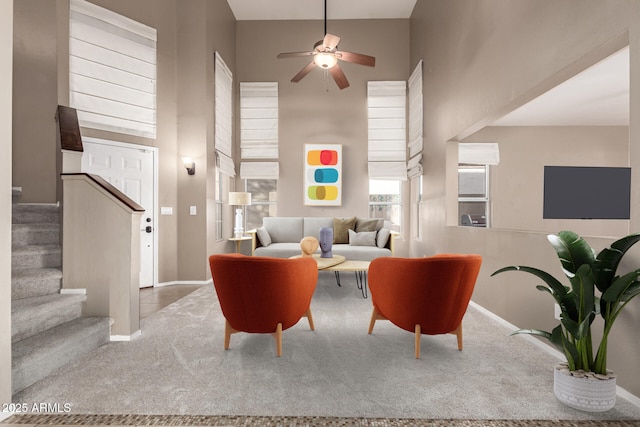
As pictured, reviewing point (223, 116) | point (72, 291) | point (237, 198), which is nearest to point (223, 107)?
point (223, 116)

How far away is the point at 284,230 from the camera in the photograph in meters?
6.56

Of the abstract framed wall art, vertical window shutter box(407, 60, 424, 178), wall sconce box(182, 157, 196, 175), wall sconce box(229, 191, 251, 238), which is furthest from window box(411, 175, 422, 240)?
wall sconce box(182, 157, 196, 175)

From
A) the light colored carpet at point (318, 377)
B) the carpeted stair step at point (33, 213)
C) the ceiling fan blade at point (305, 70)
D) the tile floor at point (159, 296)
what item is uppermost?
the ceiling fan blade at point (305, 70)

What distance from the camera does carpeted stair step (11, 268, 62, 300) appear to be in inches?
110

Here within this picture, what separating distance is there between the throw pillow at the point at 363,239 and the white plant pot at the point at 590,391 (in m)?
4.09

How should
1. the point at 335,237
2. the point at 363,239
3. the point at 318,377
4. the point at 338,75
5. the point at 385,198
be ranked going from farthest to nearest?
the point at 385,198 → the point at 335,237 → the point at 363,239 → the point at 338,75 → the point at 318,377

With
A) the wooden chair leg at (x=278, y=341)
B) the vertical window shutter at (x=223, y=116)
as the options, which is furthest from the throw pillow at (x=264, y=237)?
the wooden chair leg at (x=278, y=341)

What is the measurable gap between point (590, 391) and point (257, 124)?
22.3 feet

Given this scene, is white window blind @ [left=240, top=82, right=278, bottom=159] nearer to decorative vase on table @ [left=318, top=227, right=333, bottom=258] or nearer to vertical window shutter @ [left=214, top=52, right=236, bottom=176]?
vertical window shutter @ [left=214, top=52, right=236, bottom=176]

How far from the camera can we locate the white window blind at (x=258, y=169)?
24.4 ft

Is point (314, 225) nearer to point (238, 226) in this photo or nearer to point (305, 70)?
point (238, 226)

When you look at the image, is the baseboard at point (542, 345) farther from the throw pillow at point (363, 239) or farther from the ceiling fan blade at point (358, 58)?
the ceiling fan blade at point (358, 58)

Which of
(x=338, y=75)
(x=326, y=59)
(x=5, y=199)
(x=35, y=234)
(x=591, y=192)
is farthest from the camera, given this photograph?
(x=338, y=75)

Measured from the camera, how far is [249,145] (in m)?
7.47
